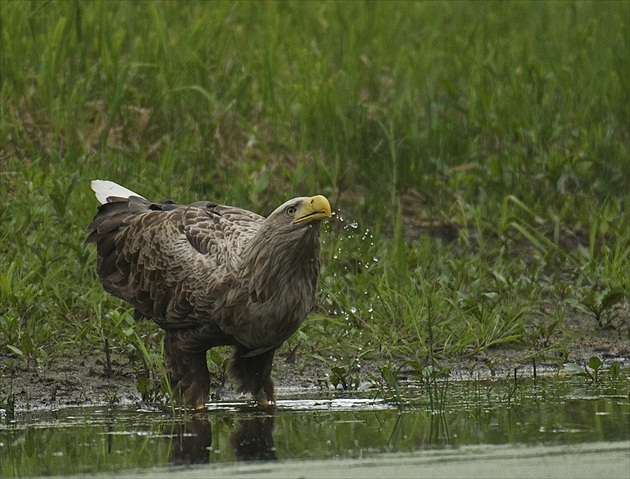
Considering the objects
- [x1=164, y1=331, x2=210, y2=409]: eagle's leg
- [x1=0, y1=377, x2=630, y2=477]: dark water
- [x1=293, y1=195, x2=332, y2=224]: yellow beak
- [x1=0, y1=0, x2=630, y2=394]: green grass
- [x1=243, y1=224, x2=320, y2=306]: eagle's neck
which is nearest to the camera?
[x1=0, y1=377, x2=630, y2=477]: dark water

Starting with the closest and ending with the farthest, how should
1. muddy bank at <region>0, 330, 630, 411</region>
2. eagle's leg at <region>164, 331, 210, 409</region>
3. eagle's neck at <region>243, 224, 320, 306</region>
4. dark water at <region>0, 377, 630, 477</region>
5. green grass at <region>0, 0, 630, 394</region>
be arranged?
1. dark water at <region>0, 377, 630, 477</region>
2. eagle's neck at <region>243, 224, 320, 306</region>
3. eagle's leg at <region>164, 331, 210, 409</region>
4. muddy bank at <region>0, 330, 630, 411</region>
5. green grass at <region>0, 0, 630, 394</region>

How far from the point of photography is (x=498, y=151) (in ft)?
31.3

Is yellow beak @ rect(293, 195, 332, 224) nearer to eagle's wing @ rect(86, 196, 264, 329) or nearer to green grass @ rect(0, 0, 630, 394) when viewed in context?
eagle's wing @ rect(86, 196, 264, 329)

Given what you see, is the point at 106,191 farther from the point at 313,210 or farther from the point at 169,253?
the point at 313,210

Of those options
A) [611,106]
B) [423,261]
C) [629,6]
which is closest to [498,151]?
[611,106]

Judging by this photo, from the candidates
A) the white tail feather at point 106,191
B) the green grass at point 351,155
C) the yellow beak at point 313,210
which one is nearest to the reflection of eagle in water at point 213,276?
the yellow beak at point 313,210

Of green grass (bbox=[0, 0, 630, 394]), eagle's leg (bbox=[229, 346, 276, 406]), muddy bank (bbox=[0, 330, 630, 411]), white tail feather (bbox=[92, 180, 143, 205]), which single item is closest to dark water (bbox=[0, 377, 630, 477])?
eagle's leg (bbox=[229, 346, 276, 406])

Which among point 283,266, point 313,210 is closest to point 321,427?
point 283,266

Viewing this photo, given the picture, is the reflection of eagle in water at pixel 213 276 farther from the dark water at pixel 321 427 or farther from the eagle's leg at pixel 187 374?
the dark water at pixel 321 427

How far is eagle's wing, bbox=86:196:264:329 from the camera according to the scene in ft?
20.1

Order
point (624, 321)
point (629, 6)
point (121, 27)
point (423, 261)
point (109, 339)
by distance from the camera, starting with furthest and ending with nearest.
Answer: point (629, 6)
point (121, 27)
point (423, 261)
point (624, 321)
point (109, 339)

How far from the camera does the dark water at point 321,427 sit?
483cm

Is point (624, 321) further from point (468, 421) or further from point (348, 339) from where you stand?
point (468, 421)

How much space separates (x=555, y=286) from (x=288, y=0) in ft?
15.9
